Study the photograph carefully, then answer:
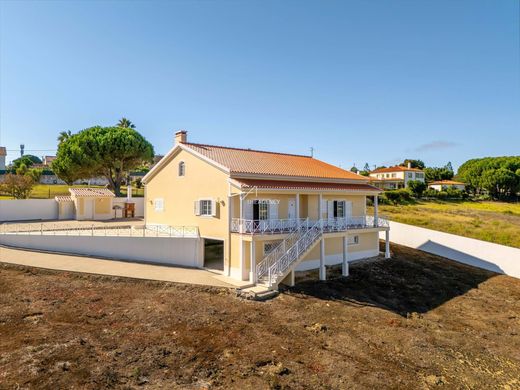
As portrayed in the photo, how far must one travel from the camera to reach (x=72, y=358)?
9.78m

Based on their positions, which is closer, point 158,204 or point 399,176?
point 158,204

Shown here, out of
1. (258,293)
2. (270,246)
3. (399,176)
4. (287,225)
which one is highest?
(399,176)

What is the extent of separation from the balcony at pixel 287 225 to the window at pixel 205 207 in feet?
8.05

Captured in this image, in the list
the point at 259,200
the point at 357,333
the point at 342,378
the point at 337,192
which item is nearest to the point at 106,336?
the point at 342,378

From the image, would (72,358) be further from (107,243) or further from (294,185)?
(294,185)

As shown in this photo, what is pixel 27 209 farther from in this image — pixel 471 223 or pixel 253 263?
pixel 471 223

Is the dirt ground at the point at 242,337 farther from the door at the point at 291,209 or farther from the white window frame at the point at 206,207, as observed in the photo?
the white window frame at the point at 206,207

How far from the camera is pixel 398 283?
2034 centimetres

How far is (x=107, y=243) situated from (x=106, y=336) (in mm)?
9868

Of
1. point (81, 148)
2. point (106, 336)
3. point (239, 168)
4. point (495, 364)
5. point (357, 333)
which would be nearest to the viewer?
point (106, 336)

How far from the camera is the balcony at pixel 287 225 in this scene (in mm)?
18125

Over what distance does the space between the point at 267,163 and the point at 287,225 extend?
5.63 m

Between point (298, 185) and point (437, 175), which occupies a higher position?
point (437, 175)

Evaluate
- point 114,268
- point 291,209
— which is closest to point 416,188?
point 291,209
